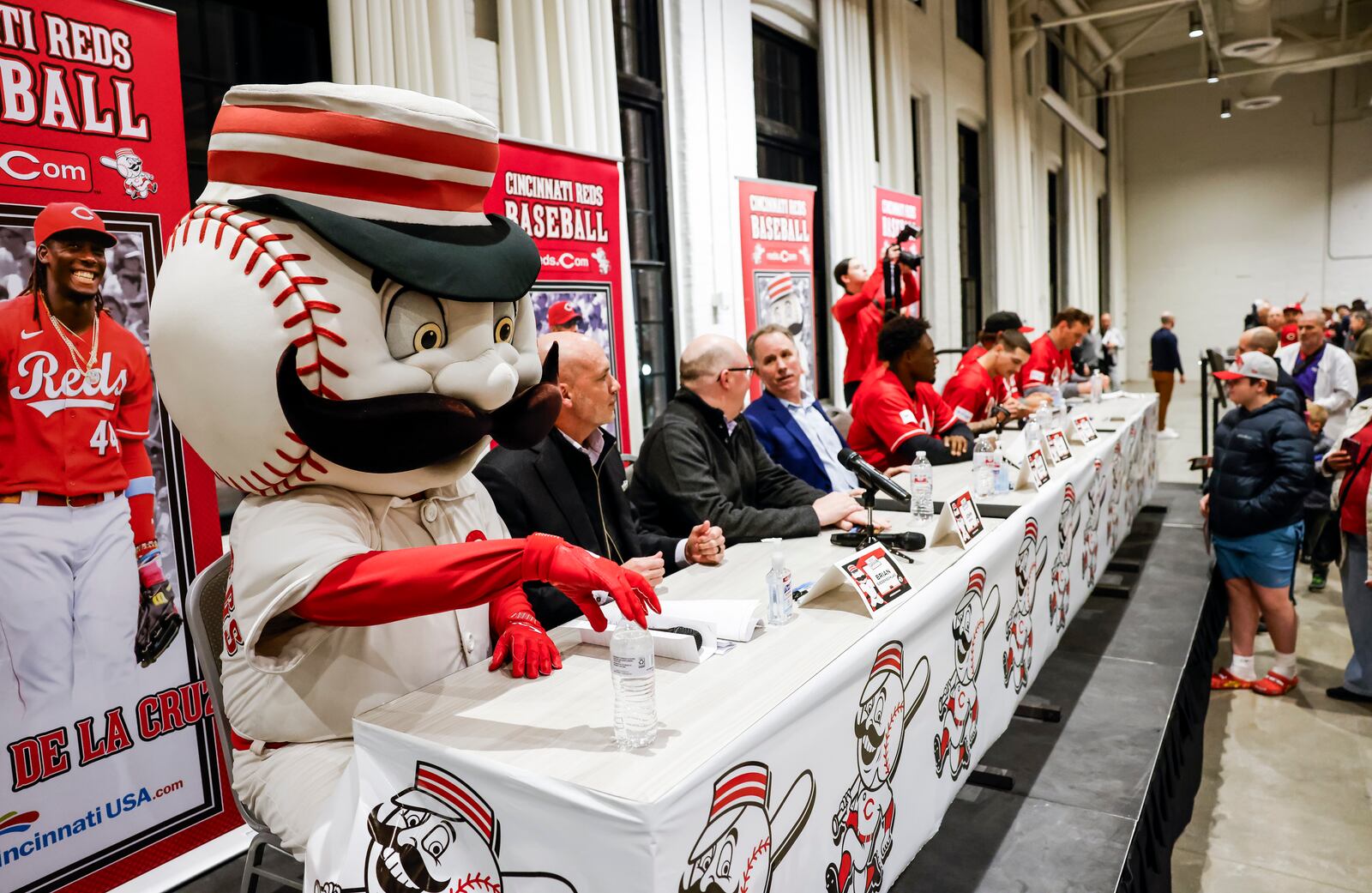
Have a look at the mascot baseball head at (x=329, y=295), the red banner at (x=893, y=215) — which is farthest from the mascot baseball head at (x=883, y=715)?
the red banner at (x=893, y=215)

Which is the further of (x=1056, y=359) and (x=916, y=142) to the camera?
(x=916, y=142)

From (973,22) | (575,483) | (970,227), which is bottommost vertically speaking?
(575,483)

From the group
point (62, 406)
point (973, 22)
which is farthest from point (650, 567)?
point (973, 22)

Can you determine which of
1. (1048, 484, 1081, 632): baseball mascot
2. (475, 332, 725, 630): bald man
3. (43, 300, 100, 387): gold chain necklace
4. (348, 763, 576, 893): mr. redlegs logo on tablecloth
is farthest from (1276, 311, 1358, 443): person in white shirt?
(43, 300, 100, 387): gold chain necklace

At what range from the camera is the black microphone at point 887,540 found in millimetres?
2332

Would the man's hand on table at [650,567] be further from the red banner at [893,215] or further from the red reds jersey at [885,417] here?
the red banner at [893,215]

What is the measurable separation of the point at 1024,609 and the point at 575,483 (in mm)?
1337

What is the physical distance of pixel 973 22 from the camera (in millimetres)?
10648

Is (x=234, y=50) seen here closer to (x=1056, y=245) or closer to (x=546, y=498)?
(x=546, y=498)

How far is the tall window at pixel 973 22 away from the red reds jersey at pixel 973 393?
6.64 m

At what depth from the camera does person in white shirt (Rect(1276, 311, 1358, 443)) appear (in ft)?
19.3

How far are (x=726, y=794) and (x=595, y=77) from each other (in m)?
3.89

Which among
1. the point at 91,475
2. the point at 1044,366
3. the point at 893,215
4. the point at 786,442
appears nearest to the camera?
the point at 91,475

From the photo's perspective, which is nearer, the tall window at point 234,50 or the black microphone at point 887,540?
the black microphone at point 887,540
